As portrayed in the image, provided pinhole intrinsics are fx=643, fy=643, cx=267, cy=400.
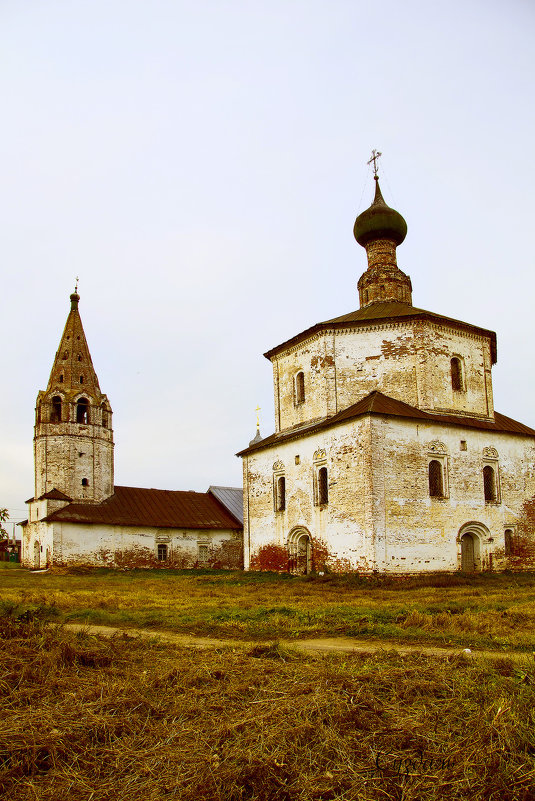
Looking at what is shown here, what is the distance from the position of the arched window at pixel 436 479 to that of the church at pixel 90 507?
47.5ft

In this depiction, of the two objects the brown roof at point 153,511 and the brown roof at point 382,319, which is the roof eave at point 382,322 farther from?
the brown roof at point 153,511

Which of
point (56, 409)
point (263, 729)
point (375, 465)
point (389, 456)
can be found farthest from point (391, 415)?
point (56, 409)

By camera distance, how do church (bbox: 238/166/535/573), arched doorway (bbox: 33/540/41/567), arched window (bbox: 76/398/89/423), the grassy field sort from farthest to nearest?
arched window (bbox: 76/398/89/423) → arched doorway (bbox: 33/540/41/567) → church (bbox: 238/166/535/573) → the grassy field

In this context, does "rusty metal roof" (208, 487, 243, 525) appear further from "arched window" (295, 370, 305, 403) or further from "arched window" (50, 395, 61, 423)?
"arched window" (295, 370, 305, 403)

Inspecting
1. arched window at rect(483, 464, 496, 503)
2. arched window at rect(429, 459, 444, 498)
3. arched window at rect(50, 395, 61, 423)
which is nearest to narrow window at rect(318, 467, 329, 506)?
arched window at rect(429, 459, 444, 498)

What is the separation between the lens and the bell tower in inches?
1206

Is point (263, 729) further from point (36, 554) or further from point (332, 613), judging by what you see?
point (36, 554)

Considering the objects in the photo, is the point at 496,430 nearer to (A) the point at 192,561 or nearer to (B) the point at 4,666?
(A) the point at 192,561

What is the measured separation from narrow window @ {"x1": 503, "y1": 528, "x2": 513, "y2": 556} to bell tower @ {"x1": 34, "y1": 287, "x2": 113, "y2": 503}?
18.6m

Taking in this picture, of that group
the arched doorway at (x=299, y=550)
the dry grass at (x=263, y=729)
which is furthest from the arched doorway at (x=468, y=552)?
the dry grass at (x=263, y=729)

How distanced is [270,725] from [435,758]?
3.59 feet

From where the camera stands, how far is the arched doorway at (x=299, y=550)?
2256cm

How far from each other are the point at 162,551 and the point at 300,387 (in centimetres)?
1179

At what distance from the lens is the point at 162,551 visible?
30.9m
